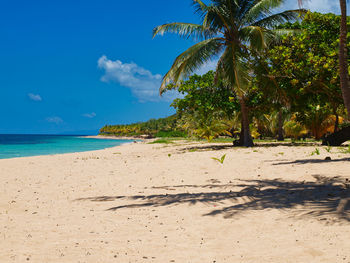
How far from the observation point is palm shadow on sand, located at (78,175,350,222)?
4.48m

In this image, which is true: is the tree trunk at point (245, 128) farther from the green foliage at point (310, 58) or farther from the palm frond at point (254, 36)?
the palm frond at point (254, 36)

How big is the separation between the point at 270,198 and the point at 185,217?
1.75 m

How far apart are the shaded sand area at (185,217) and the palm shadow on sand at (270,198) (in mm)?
16

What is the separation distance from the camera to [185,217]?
4.64 m

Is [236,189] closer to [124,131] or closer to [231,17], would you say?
[231,17]

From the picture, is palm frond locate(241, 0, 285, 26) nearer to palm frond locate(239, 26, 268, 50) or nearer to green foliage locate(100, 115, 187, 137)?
palm frond locate(239, 26, 268, 50)

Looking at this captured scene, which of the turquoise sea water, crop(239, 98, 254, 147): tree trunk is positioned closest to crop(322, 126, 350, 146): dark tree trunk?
crop(239, 98, 254, 147): tree trunk

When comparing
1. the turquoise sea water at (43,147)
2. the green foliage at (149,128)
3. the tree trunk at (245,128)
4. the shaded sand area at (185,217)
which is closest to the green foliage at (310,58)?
the tree trunk at (245,128)

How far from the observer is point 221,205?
513 cm

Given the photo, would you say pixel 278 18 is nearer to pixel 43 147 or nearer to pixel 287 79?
pixel 287 79

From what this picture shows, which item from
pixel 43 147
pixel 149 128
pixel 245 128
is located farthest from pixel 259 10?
pixel 149 128

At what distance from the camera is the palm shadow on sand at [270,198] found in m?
4.48

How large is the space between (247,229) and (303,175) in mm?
3874

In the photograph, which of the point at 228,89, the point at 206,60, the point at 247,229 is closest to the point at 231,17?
the point at 206,60
